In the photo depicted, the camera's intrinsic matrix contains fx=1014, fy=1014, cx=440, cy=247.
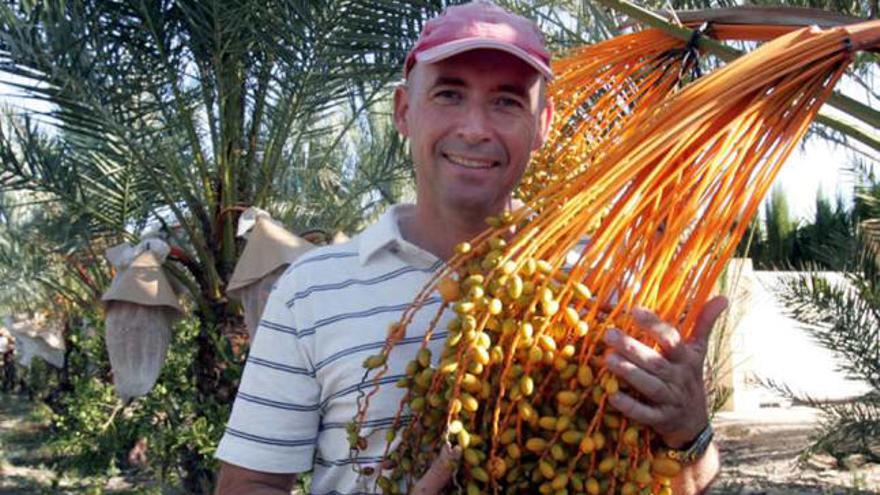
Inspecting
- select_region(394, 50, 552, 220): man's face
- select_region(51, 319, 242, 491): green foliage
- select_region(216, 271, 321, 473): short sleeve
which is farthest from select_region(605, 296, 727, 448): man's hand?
select_region(51, 319, 242, 491): green foliage

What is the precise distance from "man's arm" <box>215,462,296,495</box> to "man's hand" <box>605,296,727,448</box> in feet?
2.05

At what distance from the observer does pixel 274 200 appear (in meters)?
5.59

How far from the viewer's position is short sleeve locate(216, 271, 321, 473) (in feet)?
4.94

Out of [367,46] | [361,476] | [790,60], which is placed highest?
[367,46]

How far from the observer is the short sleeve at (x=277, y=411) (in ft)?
4.94

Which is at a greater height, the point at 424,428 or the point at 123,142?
the point at 123,142

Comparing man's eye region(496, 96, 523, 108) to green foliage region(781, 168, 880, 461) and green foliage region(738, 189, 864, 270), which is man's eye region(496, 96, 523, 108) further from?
green foliage region(738, 189, 864, 270)

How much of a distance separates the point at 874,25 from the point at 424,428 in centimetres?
71

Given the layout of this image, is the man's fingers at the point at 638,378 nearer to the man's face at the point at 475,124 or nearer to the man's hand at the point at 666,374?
the man's hand at the point at 666,374

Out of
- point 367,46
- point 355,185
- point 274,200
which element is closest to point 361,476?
point 367,46

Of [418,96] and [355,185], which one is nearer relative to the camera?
[418,96]

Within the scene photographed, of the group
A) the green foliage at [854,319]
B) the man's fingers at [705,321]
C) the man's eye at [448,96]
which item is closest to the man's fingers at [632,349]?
the man's fingers at [705,321]

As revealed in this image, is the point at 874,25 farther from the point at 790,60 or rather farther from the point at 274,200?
the point at 274,200

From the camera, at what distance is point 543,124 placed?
1615 mm
